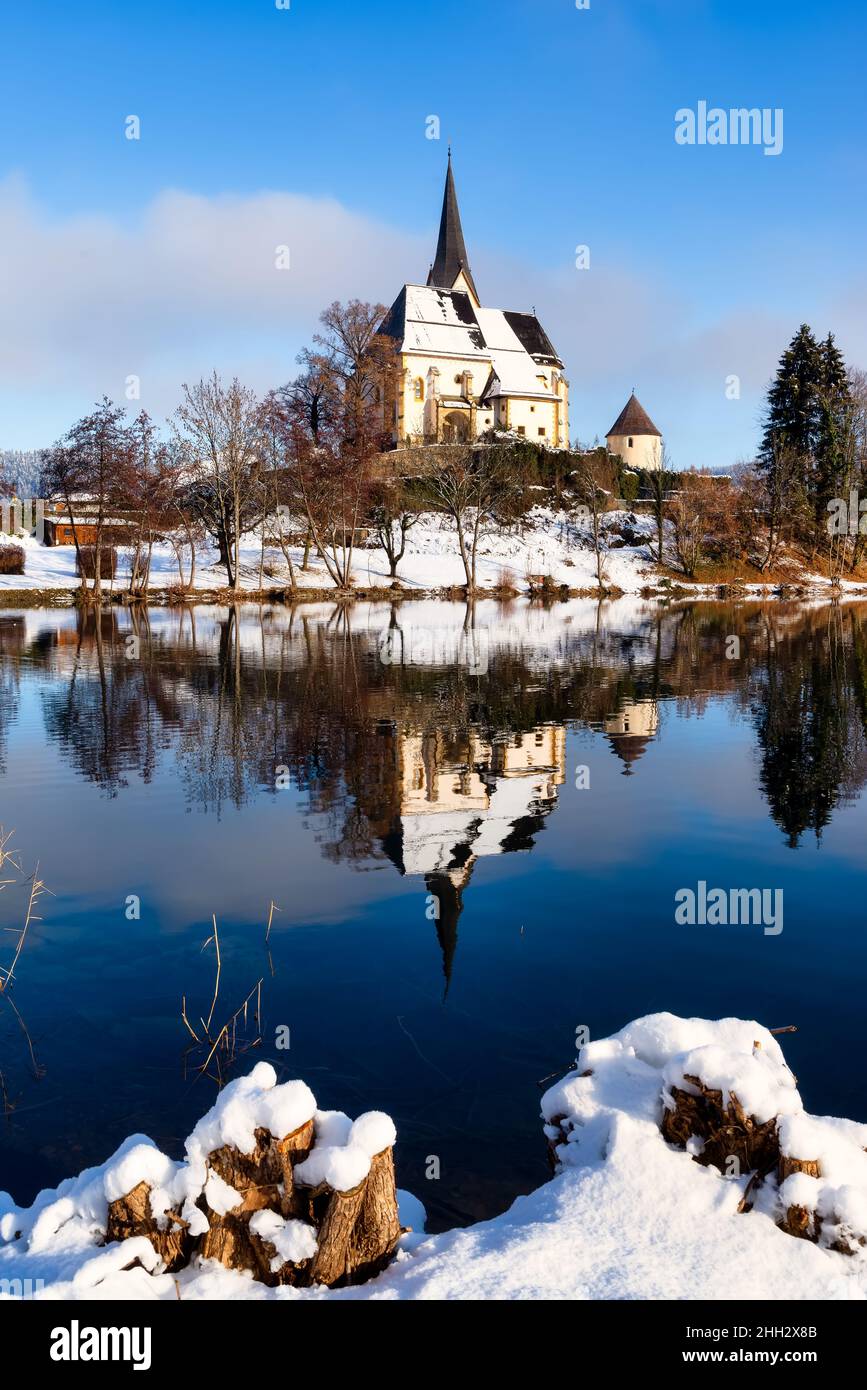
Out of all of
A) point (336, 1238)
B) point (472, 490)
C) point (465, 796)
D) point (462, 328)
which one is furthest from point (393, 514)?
point (336, 1238)

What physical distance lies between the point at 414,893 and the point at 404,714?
32.5 ft

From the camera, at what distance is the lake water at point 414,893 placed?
6137 millimetres

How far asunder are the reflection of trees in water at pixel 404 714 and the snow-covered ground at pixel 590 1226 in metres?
4.23

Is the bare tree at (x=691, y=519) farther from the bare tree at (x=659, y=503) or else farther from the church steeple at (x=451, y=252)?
the church steeple at (x=451, y=252)

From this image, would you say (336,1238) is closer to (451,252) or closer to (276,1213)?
(276,1213)

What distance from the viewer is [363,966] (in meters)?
7.95

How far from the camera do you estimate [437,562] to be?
228 feet

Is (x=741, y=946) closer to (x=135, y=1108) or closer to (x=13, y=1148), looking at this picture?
(x=135, y=1108)

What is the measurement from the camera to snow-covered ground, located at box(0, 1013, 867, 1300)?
3686 millimetres

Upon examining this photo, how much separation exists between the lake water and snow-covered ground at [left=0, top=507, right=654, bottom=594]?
4081cm

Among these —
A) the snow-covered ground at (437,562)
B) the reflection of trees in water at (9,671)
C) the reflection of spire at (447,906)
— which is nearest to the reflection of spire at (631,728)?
the reflection of spire at (447,906)

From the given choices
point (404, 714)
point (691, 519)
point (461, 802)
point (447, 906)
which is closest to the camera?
point (447, 906)

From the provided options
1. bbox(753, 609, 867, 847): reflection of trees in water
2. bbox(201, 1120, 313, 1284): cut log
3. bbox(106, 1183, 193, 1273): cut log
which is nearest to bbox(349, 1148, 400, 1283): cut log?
bbox(201, 1120, 313, 1284): cut log
